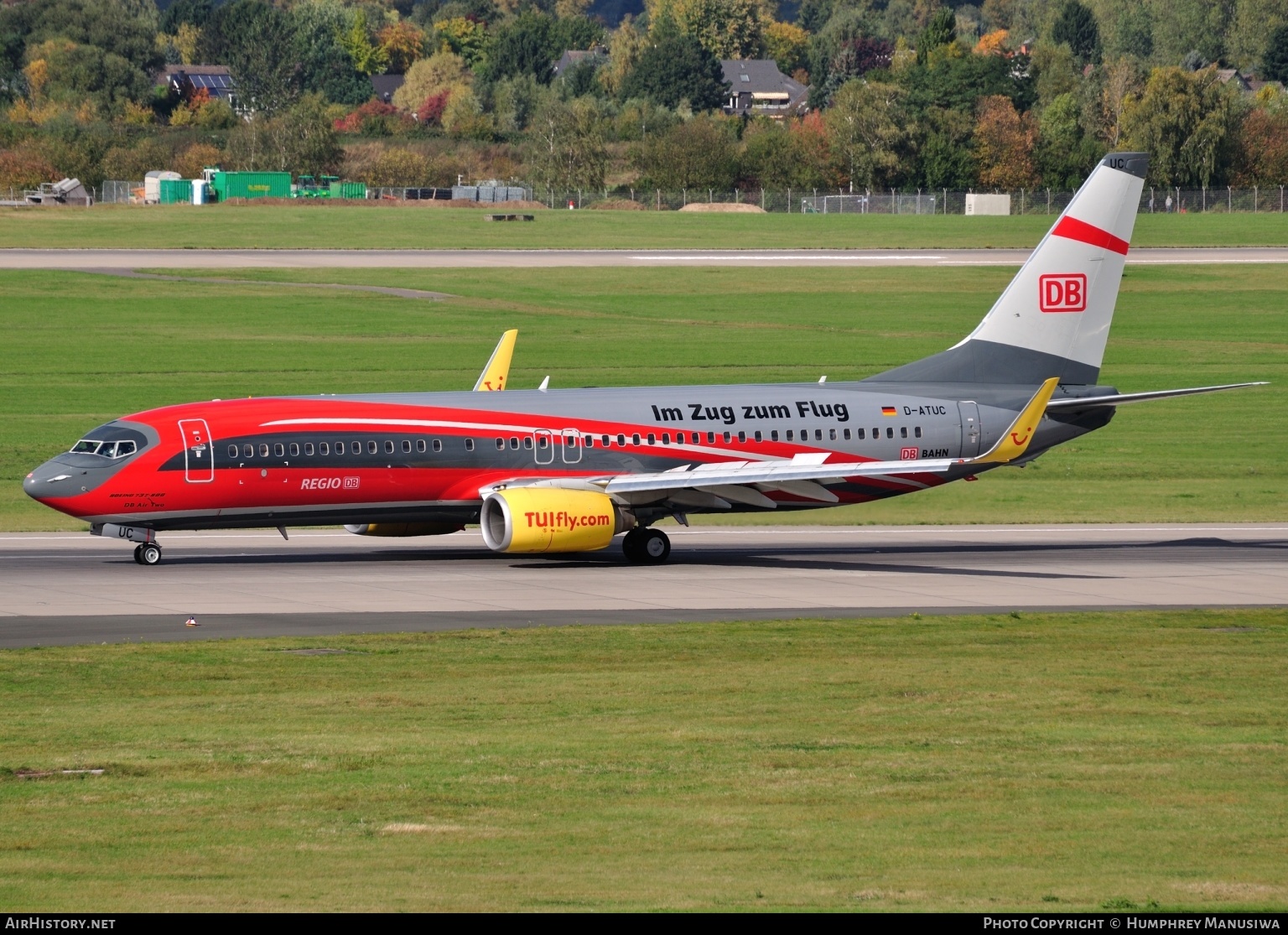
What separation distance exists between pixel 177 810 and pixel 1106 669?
16489 millimetres

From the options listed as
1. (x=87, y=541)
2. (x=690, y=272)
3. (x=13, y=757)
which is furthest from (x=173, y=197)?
(x=13, y=757)

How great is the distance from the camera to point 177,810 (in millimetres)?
21078

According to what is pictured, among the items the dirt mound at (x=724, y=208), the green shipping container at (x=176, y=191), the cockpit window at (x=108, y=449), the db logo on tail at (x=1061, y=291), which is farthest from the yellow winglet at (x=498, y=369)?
the green shipping container at (x=176, y=191)

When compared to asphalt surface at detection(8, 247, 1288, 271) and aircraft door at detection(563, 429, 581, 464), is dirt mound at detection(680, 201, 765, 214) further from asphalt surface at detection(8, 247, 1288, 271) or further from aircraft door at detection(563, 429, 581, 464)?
aircraft door at detection(563, 429, 581, 464)

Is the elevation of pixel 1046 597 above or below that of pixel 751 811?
below

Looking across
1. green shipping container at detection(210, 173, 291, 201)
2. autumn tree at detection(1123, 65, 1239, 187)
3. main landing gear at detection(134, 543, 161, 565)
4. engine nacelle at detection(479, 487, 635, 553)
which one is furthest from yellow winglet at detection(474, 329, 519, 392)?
autumn tree at detection(1123, 65, 1239, 187)

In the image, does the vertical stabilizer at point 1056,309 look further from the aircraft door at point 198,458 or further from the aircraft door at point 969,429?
the aircraft door at point 198,458

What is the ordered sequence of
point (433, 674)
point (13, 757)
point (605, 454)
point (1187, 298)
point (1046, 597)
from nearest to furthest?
point (13, 757) < point (433, 674) < point (1046, 597) < point (605, 454) < point (1187, 298)

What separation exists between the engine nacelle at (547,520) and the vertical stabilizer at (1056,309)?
1105 centimetres

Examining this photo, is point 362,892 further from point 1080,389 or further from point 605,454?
point 1080,389

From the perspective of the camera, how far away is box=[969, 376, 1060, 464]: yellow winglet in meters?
45.8

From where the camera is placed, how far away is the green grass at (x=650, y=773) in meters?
17.7

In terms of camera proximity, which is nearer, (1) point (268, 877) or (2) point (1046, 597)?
(1) point (268, 877)

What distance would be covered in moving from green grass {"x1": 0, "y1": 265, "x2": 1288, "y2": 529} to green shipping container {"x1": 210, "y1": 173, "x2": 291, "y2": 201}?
69086 millimetres
